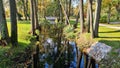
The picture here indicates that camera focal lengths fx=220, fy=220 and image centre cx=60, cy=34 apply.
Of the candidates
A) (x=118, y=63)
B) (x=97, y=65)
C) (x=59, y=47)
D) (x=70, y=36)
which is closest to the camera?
(x=118, y=63)

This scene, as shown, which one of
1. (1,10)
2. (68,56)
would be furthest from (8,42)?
(68,56)

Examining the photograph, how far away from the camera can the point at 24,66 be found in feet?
33.3

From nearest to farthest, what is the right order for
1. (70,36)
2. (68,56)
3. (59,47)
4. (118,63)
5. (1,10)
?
1. (118,63)
2. (1,10)
3. (68,56)
4. (59,47)
5. (70,36)

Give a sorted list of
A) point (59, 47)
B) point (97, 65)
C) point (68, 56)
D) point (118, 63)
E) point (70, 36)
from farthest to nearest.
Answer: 1. point (70, 36)
2. point (59, 47)
3. point (68, 56)
4. point (97, 65)
5. point (118, 63)

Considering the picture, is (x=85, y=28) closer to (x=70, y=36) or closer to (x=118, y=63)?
(x=70, y=36)

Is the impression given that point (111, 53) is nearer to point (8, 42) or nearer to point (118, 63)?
point (118, 63)

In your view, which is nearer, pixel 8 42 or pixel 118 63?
pixel 118 63

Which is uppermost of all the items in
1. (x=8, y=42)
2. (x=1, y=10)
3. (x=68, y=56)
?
(x=1, y=10)

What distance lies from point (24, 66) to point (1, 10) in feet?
13.0

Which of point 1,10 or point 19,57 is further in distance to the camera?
point 1,10

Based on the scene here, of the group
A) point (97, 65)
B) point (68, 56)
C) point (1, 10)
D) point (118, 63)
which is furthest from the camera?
point (68, 56)

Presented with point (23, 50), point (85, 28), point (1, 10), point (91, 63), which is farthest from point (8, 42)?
point (85, 28)

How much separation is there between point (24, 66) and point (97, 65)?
359cm

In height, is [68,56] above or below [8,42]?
below
